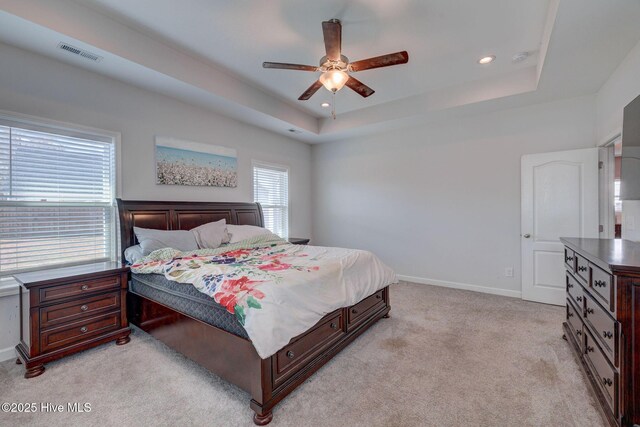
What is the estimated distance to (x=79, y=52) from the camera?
8.44 ft

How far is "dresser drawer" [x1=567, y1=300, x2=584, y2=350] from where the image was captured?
218 cm

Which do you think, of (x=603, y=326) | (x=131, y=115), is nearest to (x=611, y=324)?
(x=603, y=326)

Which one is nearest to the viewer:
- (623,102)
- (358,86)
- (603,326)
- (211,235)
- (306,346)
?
(603,326)

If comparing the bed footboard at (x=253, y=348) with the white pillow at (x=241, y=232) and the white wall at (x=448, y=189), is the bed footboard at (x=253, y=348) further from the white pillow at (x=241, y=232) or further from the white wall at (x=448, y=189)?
the white wall at (x=448, y=189)

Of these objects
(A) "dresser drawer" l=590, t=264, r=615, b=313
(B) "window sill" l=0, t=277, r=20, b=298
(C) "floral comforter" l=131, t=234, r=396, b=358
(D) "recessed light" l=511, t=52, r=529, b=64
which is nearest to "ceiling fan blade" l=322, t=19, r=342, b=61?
(C) "floral comforter" l=131, t=234, r=396, b=358

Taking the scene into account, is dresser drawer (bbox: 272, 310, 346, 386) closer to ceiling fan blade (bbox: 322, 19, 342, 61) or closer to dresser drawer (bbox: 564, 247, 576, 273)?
dresser drawer (bbox: 564, 247, 576, 273)

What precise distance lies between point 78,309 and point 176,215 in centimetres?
144

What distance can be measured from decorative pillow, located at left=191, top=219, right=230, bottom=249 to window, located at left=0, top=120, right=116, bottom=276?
34.8 inches

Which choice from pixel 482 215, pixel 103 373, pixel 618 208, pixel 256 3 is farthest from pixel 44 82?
pixel 618 208

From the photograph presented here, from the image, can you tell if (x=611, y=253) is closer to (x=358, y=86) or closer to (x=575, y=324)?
(x=575, y=324)

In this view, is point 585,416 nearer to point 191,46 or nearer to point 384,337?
point 384,337

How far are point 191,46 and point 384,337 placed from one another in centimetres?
360

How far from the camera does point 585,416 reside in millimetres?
1726

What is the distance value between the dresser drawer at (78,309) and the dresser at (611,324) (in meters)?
3.72
